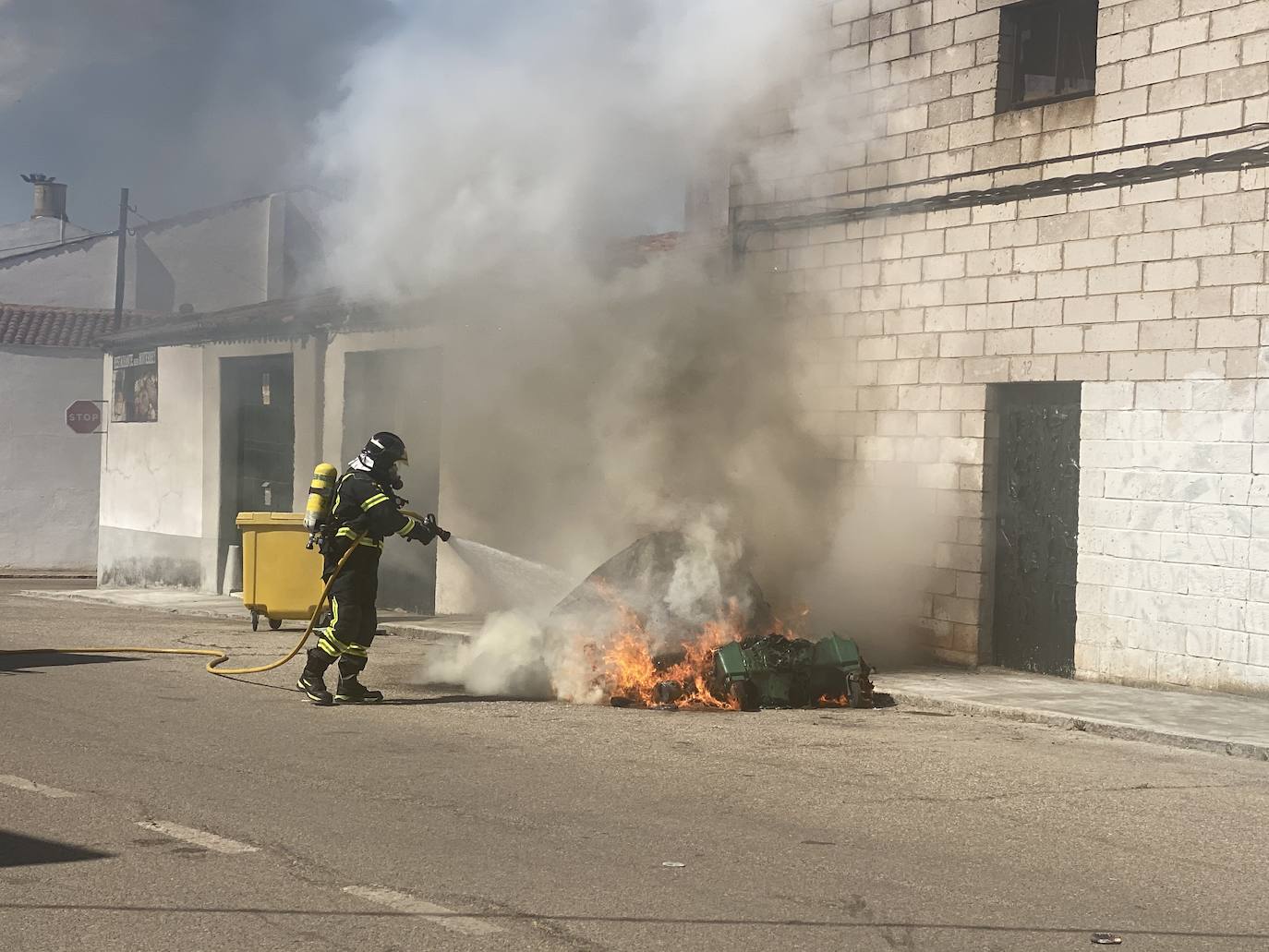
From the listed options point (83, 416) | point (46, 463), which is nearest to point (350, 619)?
point (83, 416)

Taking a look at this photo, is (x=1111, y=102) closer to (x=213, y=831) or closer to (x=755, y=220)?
(x=755, y=220)

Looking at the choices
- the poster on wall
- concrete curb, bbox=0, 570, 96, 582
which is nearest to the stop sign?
concrete curb, bbox=0, 570, 96, 582

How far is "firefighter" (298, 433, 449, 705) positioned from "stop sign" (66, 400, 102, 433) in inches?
801

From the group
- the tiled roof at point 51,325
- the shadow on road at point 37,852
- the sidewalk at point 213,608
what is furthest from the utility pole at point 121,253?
the shadow on road at point 37,852

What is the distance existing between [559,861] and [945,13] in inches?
381

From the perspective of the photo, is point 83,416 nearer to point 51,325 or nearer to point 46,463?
point 46,463

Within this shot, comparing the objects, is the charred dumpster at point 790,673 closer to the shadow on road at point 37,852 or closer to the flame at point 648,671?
the flame at point 648,671

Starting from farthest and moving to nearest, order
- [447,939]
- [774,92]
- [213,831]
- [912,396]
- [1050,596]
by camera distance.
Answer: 1. [774,92]
2. [912,396]
3. [1050,596]
4. [213,831]
5. [447,939]

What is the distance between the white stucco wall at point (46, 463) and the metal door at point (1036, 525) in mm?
23088

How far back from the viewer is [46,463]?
31.2 m

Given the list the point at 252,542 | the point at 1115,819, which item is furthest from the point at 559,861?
the point at 252,542

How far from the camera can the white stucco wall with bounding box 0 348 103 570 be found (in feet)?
101

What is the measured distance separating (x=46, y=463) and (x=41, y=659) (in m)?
20.3

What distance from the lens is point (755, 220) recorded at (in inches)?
587
